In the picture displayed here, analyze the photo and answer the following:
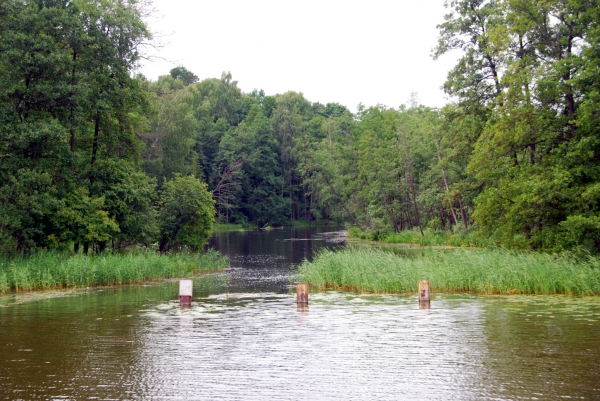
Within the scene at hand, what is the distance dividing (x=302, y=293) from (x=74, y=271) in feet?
38.9

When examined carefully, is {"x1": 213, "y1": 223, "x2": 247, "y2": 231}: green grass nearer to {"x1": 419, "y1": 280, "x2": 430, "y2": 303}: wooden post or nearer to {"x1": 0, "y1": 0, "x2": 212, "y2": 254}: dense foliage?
{"x1": 0, "y1": 0, "x2": 212, "y2": 254}: dense foliage

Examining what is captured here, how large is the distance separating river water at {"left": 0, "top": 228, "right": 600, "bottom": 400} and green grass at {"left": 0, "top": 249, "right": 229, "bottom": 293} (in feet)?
10.4

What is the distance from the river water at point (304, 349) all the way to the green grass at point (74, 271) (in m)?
3.18

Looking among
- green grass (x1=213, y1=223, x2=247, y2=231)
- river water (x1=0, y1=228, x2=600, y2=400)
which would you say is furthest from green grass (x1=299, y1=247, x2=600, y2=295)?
green grass (x1=213, y1=223, x2=247, y2=231)

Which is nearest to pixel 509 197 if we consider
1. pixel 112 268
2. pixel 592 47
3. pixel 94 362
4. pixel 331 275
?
pixel 592 47

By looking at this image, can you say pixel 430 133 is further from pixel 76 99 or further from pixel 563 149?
pixel 76 99

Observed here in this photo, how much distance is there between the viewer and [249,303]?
21.2 metres

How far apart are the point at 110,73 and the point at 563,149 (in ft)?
84.4

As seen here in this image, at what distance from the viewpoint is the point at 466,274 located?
2305 centimetres

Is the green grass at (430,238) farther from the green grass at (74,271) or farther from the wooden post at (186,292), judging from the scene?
the wooden post at (186,292)

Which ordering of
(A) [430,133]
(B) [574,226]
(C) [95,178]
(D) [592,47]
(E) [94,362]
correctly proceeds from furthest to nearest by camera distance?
(A) [430,133] < (C) [95,178] < (D) [592,47] < (B) [574,226] < (E) [94,362]

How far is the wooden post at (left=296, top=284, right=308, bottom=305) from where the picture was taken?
1964cm

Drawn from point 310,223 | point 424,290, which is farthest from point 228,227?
point 424,290

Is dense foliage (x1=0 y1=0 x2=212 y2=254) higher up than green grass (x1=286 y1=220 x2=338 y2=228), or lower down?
higher up
